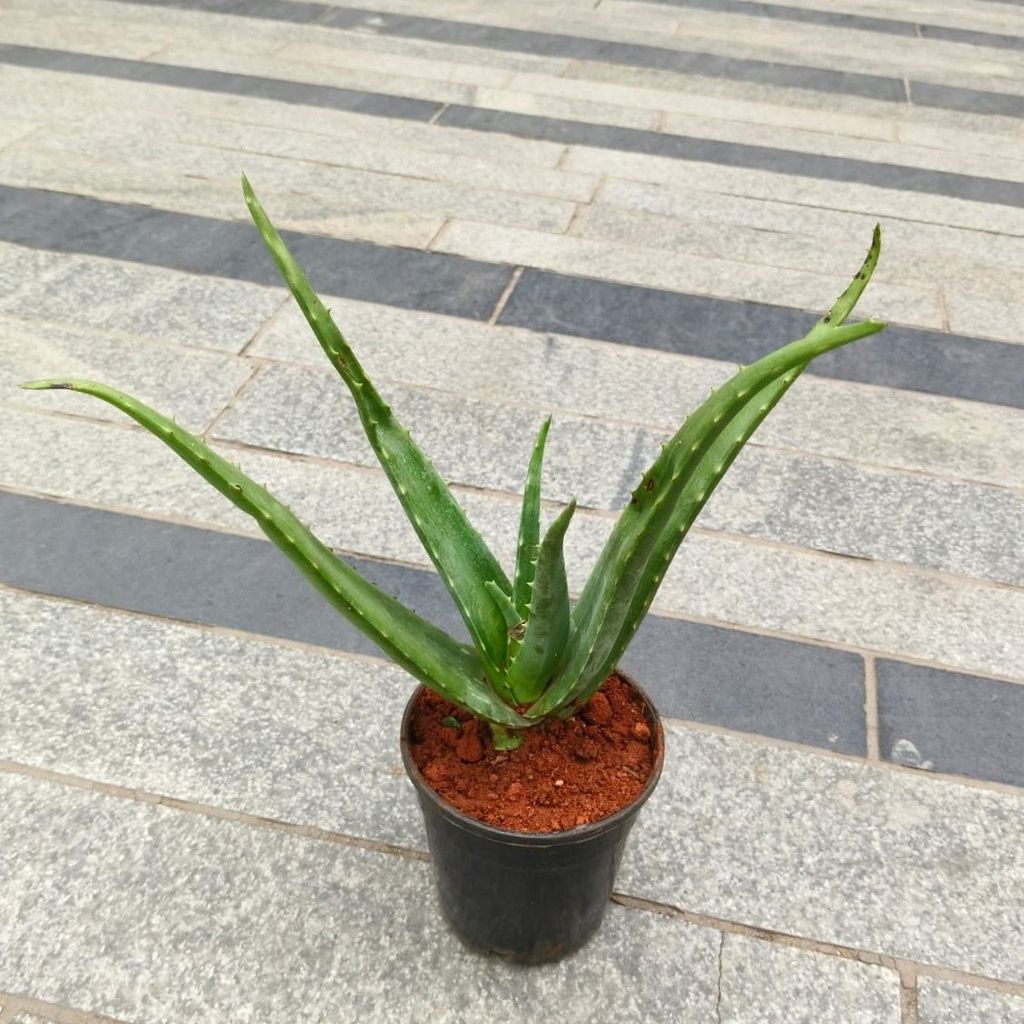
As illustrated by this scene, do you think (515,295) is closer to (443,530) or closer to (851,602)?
(851,602)

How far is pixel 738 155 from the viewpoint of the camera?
5.32 metres

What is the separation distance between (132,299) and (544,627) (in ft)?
9.28

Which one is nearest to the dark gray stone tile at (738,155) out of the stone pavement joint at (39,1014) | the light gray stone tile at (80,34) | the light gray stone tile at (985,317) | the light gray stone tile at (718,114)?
the light gray stone tile at (718,114)

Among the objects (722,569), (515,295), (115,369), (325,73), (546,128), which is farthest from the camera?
(325,73)

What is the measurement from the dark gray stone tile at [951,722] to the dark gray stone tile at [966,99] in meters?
4.59

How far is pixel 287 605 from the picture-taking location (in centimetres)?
269

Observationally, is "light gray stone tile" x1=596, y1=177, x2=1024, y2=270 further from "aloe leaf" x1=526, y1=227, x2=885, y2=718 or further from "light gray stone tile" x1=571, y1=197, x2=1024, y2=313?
"aloe leaf" x1=526, y1=227, x2=885, y2=718

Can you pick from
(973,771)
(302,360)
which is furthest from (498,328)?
(973,771)

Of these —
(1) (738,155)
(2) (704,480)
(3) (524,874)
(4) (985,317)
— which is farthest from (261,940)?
(1) (738,155)

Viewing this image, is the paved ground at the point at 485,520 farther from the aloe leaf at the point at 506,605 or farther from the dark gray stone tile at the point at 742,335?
the aloe leaf at the point at 506,605

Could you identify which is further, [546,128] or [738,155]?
[546,128]

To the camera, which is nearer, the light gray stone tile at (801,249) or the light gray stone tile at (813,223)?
the light gray stone tile at (801,249)

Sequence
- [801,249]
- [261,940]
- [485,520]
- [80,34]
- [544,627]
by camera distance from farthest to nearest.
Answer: [80,34] < [801,249] < [485,520] < [261,940] < [544,627]

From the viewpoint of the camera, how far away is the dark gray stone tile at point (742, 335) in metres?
3.71
